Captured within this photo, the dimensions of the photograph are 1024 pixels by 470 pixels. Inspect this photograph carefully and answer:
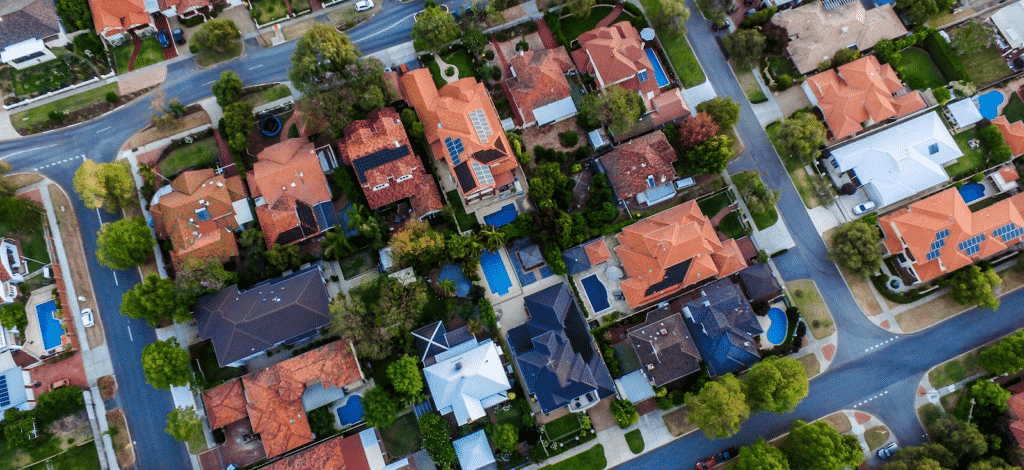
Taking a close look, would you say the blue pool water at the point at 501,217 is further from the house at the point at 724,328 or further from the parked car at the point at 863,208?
the parked car at the point at 863,208

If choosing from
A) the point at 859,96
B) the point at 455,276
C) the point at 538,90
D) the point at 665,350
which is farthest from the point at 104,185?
the point at 859,96

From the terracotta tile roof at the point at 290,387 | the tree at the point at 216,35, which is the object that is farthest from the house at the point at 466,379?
the tree at the point at 216,35

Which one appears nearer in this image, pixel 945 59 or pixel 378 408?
pixel 378 408

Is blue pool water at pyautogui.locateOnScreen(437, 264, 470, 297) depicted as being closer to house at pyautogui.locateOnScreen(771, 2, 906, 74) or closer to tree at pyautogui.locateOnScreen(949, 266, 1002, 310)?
house at pyautogui.locateOnScreen(771, 2, 906, 74)

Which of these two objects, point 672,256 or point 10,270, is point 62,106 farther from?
point 672,256

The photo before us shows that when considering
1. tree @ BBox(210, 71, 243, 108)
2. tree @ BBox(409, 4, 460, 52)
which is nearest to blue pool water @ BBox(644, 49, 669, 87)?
tree @ BBox(409, 4, 460, 52)
